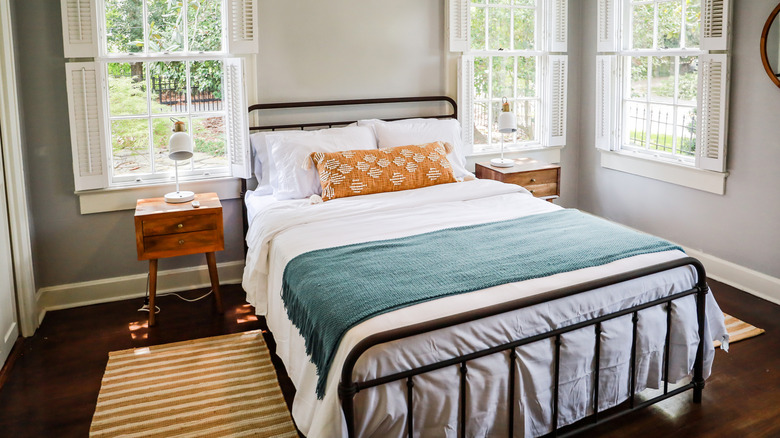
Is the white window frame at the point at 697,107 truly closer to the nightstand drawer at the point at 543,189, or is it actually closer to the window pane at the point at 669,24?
the window pane at the point at 669,24

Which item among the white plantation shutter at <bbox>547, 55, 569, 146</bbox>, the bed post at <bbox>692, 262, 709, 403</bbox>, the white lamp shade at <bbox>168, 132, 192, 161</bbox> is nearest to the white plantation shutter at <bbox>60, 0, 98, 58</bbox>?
Answer: the white lamp shade at <bbox>168, 132, 192, 161</bbox>

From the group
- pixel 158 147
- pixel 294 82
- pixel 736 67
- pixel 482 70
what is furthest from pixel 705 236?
pixel 158 147

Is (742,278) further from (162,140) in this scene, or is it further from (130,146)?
Result: (130,146)

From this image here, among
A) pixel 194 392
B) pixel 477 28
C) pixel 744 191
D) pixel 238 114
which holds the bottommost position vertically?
pixel 194 392

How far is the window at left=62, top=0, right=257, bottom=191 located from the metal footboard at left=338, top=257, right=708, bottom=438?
2457 millimetres

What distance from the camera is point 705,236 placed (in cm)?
451

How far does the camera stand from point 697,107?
14.4 ft

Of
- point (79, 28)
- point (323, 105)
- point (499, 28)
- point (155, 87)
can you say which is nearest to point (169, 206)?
point (155, 87)

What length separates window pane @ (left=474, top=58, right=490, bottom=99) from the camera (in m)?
5.09

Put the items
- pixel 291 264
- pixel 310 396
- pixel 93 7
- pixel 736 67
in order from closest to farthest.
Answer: pixel 310 396
pixel 291 264
pixel 93 7
pixel 736 67

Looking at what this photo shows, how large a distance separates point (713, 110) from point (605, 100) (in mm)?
1058

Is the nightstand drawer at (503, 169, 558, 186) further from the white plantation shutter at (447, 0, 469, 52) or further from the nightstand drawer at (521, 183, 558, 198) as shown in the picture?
the white plantation shutter at (447, 0, 469, 52)

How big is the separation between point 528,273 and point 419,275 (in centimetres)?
45

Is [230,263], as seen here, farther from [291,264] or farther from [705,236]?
[705,236]
